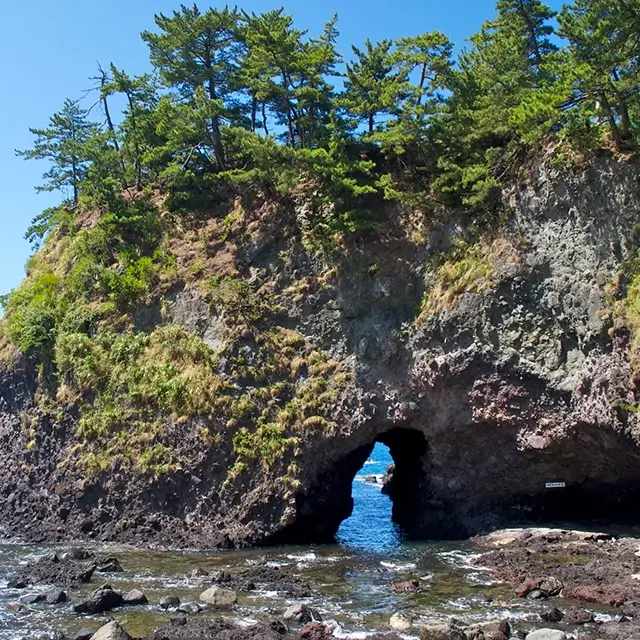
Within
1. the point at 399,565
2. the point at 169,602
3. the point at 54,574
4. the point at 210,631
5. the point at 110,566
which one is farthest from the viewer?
the point at 399,565

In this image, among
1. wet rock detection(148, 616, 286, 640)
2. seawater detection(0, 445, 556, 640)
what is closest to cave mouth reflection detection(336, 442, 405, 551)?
seawater detection(0, 445, 556, 640)

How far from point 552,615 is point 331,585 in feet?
22.2

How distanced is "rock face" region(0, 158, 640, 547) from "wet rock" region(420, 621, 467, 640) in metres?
11.5

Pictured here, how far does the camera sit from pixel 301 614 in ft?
56.6

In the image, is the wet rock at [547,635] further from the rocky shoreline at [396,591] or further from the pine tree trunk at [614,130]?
the pine tree trunk at [614,130]

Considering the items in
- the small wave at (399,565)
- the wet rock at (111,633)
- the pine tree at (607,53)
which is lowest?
the small wave at (399,565)

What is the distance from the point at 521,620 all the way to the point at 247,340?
17.4 metres

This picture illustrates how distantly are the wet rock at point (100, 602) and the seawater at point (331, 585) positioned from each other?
34 cm

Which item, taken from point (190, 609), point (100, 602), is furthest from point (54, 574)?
point (190, 609)

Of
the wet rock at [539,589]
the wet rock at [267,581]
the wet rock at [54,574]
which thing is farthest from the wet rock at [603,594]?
the wet rock at [54,574]

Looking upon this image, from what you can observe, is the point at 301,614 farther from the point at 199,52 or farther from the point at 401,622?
the point at 199,52

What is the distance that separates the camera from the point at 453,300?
27859mm

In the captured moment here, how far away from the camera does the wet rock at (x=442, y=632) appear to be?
49.7ft

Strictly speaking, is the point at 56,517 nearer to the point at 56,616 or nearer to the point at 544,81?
the point at 56,616
